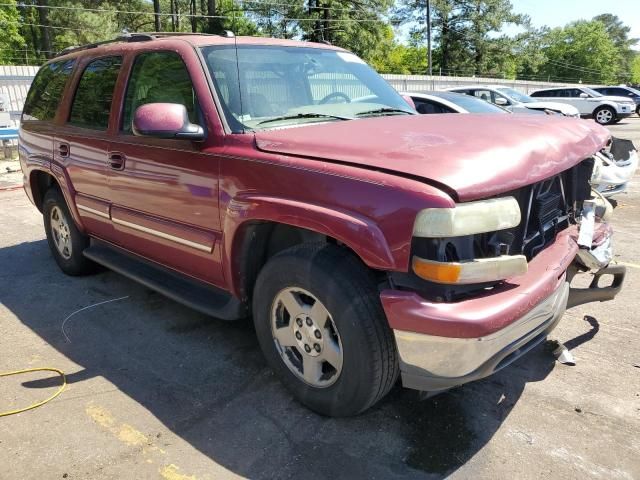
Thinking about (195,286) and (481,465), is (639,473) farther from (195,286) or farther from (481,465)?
(195,286)

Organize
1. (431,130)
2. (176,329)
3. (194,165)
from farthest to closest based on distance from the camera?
(176,329) < (194,165) < (431,130)

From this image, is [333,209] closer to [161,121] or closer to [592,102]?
[161,121]

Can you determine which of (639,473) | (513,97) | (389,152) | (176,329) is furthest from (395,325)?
(513,97)

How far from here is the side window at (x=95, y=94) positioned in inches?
154

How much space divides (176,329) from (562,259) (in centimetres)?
263

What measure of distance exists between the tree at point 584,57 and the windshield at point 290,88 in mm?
91464

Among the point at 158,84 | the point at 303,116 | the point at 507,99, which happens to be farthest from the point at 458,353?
the point at 507,99

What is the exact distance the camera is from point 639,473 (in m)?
2.36

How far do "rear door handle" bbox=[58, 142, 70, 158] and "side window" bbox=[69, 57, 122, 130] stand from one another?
0.20 meters

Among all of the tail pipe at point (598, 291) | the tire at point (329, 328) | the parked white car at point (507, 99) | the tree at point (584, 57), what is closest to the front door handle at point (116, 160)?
the tire at point (329, 328)

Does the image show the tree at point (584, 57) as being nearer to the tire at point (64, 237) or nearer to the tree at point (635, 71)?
the tree at point (635, 71)

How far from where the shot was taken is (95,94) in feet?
13.5

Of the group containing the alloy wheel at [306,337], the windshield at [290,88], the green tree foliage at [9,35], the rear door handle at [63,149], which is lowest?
the alloy wheel at [306,337]

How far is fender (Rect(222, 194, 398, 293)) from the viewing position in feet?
7.29
